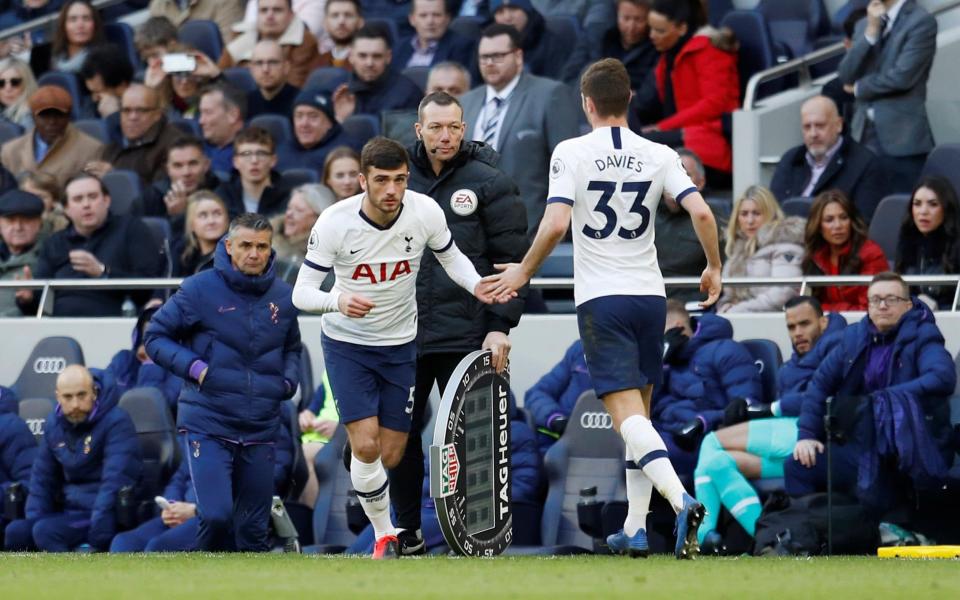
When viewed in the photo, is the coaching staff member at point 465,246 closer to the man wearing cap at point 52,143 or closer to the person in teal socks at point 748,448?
the person in teal socks at point 748,448

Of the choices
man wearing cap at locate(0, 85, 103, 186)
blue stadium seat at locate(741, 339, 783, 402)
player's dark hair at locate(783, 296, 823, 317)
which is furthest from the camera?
man wearing cap at locate(0, 85, 103, 186)

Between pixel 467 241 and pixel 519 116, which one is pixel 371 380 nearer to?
pixel 467 241

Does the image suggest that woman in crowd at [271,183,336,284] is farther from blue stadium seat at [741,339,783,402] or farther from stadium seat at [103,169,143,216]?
blue stadium seat at [741,339,783,402]

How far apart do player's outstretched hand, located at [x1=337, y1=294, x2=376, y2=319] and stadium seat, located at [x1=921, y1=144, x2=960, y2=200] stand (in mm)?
5652

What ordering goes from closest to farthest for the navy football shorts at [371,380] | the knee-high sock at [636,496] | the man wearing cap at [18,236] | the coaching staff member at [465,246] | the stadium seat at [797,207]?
the knee-high sock at [636,496] < the navy football shorts at [371,380] < the coaching staff member at [465,246] < the stadium seat at [797,207] < the man wearing cap at [18,236]

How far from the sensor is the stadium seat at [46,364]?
14641mm

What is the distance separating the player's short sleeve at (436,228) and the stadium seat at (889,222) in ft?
15.5

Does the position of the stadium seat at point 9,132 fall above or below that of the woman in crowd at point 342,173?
above

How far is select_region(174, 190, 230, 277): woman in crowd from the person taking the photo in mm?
14461

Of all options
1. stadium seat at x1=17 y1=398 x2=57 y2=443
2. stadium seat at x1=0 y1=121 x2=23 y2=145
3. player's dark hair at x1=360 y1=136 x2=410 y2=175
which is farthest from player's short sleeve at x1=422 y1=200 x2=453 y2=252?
stadium seat at x1=0 y1=121 x2=23 y2=145

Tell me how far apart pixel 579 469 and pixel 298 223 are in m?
3.20

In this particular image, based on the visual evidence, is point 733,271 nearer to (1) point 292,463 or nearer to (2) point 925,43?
(2) point 925,43

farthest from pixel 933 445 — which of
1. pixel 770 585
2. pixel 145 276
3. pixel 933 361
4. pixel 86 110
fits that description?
pixel 86 110

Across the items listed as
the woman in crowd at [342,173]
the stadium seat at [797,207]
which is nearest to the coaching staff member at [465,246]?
the stadium seat at [797,207]
